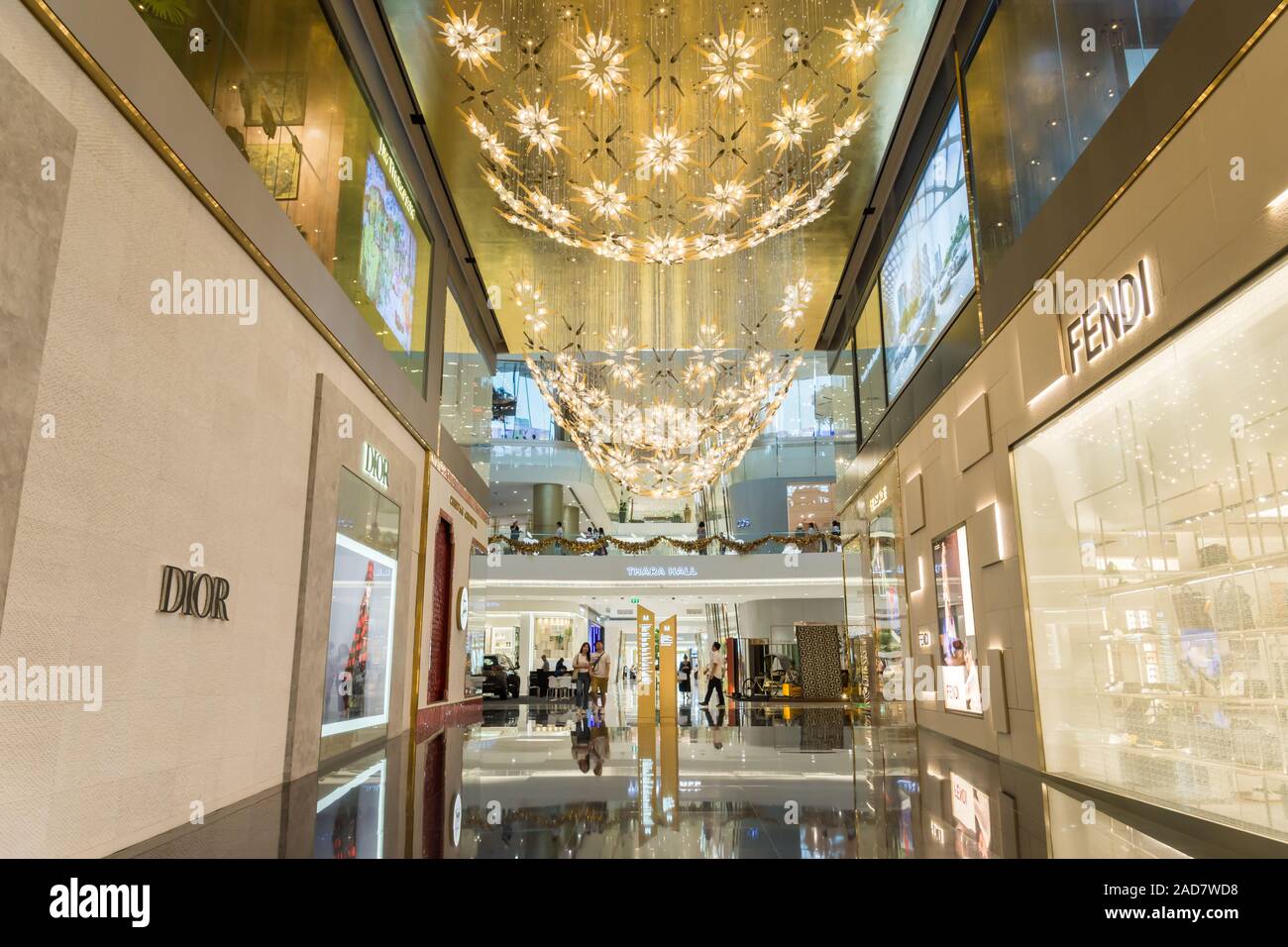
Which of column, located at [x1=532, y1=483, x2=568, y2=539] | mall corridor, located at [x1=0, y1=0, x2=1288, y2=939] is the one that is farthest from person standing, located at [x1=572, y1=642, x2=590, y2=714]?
column, located at [x1=532, y1=483, x2=568, y2=539]

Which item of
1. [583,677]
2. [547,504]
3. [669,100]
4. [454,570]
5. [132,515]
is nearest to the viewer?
[132,515]

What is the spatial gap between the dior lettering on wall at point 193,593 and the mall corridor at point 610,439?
1.3 inches

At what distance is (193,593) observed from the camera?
4.89 m

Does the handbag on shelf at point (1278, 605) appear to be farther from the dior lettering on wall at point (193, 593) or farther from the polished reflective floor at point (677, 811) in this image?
the dior lettering on wall at point (193, 593)

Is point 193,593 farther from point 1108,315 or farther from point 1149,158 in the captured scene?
point 1149,158

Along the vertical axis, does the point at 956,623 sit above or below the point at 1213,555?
below

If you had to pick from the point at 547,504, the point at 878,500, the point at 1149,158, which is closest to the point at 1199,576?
the point at 1149,158

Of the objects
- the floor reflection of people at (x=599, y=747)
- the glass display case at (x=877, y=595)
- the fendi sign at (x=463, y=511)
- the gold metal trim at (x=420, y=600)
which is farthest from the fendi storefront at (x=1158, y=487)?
the fendi sign at (x=463, y=511)

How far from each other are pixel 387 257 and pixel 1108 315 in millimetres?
7691

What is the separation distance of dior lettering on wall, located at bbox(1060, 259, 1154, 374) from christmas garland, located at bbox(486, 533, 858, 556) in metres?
18.5

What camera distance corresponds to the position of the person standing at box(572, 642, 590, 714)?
16.5 meters

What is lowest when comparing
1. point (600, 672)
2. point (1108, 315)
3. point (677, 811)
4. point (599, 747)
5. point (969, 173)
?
point (599, 747)

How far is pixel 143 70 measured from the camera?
4406mm

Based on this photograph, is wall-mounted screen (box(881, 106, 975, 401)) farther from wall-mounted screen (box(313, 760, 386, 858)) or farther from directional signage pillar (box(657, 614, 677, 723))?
wall-mounted screen (box(313, 760, 386, 858))
